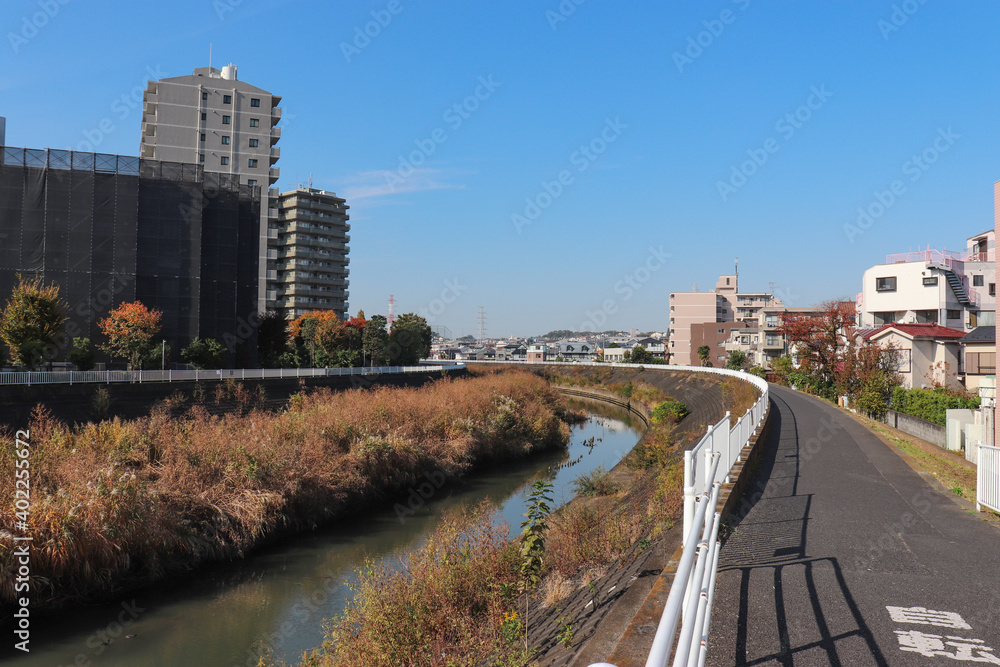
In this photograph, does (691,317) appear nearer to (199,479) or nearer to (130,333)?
(130,333)

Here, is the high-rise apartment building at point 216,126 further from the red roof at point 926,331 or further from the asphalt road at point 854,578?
the asphalt road at point 854,578

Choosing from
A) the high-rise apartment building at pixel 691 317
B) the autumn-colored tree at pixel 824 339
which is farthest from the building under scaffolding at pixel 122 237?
the high-rise apartment building at pixel 691 317

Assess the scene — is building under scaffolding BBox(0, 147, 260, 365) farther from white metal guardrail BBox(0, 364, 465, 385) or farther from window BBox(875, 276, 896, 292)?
window BBox(875, 276, 896, 292)

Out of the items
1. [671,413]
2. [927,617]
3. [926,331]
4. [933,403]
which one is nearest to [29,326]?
[671,413]

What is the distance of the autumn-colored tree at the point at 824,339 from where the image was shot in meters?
43.1

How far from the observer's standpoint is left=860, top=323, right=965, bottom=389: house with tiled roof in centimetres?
3341

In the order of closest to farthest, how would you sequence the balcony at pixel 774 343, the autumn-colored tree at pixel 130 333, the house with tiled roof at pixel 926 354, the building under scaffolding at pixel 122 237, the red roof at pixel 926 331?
the autumn-colored tree at pixel 130 333 → the house with tiled roof at pixel 926 354 → the red roof at pixel 926 331 → the building under scaffolding at pixel 122 237 → the balcony at pixel 774 343

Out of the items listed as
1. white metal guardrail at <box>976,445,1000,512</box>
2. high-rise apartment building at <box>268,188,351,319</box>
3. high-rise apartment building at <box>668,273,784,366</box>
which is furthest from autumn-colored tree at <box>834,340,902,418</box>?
high-rise apartment building at <box>268,188,351,319</box>

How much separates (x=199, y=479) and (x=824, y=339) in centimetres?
4171

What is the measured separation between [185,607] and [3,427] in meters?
12.3

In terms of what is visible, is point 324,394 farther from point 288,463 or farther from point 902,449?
point 902,449

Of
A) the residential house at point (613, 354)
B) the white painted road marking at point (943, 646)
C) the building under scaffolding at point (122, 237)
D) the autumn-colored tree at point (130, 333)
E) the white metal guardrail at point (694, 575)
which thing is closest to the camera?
the white metal guardrail at point (694, 575)

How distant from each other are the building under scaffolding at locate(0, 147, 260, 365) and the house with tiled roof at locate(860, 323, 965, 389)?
134ft

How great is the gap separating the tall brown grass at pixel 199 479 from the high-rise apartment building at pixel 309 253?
5881 cm
